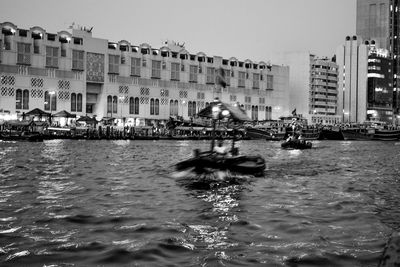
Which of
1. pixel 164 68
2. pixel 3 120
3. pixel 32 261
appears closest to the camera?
pixel 32 261

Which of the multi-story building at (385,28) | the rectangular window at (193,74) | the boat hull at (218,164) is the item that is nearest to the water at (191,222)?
the boat hull at (218,164)

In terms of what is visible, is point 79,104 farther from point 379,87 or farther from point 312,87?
point 379,87

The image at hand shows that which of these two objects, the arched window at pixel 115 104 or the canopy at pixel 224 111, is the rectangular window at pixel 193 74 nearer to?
the arched window at pixel 115 104

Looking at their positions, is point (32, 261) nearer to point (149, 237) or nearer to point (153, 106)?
point (149, 237)

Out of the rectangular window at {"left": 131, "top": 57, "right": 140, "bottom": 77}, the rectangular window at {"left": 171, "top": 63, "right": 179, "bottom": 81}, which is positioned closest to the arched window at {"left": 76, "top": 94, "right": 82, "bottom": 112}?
the rectangular window at {"left": 131, "top": 57, "right": 140, "bottom": 77}

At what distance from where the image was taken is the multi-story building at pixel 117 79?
83312 millimetres

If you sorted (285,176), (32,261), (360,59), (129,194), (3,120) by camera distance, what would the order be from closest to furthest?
1. (32,261)
2. (129,194)
3. (285,176)
4. (3,120)
5. (360,59)

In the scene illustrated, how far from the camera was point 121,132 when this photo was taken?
85250mm

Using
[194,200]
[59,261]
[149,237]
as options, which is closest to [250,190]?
[194,200]

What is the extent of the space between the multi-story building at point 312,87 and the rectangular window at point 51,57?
7336cm

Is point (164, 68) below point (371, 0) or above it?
below

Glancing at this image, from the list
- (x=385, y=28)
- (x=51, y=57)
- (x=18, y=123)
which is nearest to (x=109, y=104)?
(x=51, y=57)

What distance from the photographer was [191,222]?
12.3 m

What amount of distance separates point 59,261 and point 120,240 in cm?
177
